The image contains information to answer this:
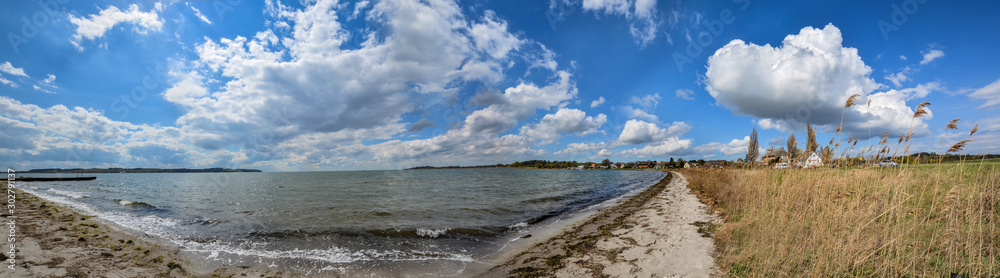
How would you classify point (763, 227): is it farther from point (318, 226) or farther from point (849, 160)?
point (318, 226)

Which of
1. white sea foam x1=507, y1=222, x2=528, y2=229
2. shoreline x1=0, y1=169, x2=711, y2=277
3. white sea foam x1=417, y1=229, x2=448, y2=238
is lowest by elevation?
white sea foam x1=507, y1=222, x2=528, y2=229

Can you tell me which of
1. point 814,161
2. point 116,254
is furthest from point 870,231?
point 116,254

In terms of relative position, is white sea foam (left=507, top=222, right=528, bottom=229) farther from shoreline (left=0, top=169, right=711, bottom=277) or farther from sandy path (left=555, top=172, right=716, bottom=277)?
sandy path (left=555, top=172, right=716, bottom=277)

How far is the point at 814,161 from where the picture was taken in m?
9.56

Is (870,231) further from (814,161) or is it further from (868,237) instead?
(814,161)

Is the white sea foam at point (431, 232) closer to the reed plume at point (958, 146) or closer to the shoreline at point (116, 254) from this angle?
the shoreline at point (116, 254)

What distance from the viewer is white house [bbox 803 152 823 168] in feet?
29.9

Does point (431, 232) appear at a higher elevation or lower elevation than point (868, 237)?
lower

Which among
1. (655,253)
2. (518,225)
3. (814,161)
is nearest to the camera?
(655,253)

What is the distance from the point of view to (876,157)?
A: 7.98 metres

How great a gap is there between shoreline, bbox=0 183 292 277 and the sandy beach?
5604 millimetres

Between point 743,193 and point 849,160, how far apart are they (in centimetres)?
282

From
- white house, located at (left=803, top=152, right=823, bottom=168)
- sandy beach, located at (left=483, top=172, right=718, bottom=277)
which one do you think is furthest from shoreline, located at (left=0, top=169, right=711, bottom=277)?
white house, located at (left=803, top=152, right=823, bottom=168)

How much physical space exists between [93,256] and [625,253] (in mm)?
12945
